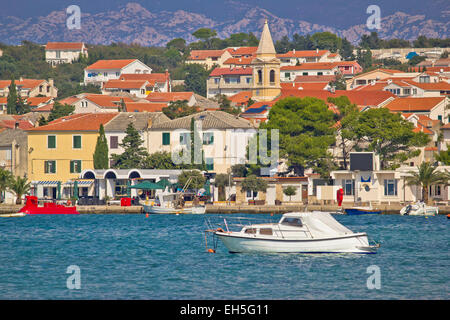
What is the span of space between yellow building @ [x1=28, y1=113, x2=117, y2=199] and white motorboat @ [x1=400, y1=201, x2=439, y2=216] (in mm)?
26879

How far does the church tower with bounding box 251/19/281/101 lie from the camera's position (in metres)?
119

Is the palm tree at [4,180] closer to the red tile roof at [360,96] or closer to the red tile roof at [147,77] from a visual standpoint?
the red tile roof at [360,96]

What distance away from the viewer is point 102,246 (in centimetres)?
4775

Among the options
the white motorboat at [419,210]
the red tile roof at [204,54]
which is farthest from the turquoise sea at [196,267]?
the red tile roof at [204,54]

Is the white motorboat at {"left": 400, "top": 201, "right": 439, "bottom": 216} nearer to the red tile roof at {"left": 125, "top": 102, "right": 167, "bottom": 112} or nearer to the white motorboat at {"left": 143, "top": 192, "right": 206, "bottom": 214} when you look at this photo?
the white motorboat at {"left": 143, "top": 192, "right": 206, "bottom": 214}

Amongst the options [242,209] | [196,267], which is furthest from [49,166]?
[196,267]

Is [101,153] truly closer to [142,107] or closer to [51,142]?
[51,142]

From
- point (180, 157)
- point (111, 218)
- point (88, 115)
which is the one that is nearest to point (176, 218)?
point (111, 218)

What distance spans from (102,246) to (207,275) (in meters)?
12.5

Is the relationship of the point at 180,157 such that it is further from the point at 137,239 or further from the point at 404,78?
the point at 404,78

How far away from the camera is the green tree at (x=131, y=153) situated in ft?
245

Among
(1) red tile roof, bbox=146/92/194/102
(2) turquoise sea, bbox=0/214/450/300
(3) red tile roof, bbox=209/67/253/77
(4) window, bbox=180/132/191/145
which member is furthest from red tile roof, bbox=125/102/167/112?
(3) red tile roof, bbox=209/67/253/77

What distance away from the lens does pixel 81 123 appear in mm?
78312

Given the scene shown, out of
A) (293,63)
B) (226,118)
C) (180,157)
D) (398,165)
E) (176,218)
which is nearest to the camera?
(176,218)
